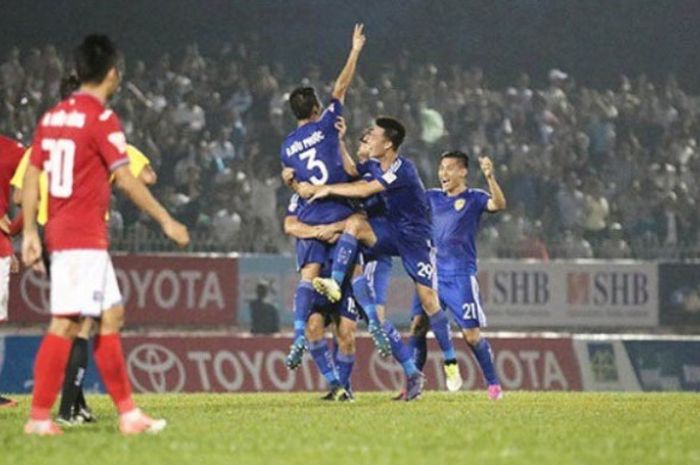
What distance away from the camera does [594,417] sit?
1273 centimetres

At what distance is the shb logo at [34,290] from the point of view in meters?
24.2

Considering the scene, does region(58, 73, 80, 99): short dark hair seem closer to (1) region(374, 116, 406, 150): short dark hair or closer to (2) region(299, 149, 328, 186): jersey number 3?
(2) region(299, 149, 328, 186): jersey number 3

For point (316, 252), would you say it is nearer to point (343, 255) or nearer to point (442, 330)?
point (343, 255)

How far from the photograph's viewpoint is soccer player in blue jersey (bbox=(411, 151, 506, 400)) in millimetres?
16500

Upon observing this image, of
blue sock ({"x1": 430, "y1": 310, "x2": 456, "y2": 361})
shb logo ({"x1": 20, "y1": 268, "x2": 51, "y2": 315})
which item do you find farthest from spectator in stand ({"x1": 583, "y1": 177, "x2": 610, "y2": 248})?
blue sock ({"x1": 430, "y1": 310, "x2": 456, "y2": 361})

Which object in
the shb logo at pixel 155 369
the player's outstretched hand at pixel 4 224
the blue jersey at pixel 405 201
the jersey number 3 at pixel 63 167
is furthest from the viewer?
the shb logo at pixel 155 369

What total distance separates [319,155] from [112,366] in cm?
535

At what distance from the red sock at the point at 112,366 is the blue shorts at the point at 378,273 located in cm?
593

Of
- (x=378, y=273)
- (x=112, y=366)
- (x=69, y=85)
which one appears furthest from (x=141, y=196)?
(x=378, y=273)

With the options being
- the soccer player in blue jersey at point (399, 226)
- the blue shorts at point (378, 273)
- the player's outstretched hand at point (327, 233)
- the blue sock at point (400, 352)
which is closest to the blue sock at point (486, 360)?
the soccer player in blue jersey at point (399, 226)

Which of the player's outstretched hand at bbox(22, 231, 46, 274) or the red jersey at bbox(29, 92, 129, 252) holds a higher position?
the red jersey at bbox(29, 92, 129, 252)

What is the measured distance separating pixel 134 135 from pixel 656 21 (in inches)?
565

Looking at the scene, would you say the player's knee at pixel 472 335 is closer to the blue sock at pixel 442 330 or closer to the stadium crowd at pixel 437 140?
the blue sock at pixel 442 330

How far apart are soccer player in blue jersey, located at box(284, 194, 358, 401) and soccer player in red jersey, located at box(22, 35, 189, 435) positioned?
5.16m
